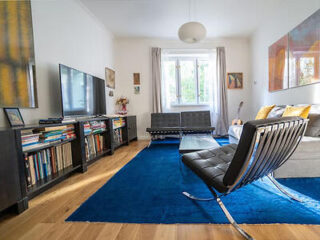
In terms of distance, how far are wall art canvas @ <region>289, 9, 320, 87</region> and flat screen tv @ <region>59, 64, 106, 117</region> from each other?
3228 mm

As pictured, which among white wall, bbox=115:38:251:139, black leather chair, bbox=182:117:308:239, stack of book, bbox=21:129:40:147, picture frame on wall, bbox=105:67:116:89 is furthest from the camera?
white wall, bbox=115:38:251:139

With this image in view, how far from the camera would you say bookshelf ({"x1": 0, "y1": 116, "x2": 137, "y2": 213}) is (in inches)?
47.2

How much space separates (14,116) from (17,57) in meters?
0.62

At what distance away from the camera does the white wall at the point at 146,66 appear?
168 inches

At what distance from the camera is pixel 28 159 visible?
1482 millimetres

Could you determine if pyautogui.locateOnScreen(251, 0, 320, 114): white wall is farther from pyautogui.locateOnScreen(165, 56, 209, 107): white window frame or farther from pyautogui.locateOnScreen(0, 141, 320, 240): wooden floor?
pyautogui.locateOnScreen(0, 141, 320, 240): wooden floor

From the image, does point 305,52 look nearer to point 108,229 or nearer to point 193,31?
point 193,31

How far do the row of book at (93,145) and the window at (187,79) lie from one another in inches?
86.4

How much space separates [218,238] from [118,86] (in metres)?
3.99

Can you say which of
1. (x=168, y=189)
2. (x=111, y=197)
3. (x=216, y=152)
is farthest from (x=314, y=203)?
(x=111, y=197)

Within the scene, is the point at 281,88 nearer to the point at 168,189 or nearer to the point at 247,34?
the point at 247,34

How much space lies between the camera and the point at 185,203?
1.32m

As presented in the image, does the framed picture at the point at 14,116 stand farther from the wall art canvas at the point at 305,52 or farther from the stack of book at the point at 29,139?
the wall art canvas at the point at 305,52

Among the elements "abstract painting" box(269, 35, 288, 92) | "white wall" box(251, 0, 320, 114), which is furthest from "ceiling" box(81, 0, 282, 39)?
"abstract painting" box(269, 35, 288, 92)
